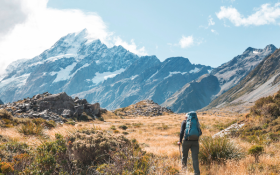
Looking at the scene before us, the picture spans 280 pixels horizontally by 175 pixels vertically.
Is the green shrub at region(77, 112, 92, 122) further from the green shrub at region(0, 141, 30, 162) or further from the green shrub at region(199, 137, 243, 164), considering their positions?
the green shrub at region(199, 137, 243, 164)

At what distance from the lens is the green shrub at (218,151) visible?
7594mm

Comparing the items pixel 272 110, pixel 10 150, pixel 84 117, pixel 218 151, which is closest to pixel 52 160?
pixel 10 150

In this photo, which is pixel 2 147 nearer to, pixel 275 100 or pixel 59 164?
pixel 59 164

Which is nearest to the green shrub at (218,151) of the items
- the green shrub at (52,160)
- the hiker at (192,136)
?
the hiker at (192,136)

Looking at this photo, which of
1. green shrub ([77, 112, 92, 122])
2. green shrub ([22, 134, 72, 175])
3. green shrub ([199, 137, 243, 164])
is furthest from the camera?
green shrub ([77, 112, 92, 122])

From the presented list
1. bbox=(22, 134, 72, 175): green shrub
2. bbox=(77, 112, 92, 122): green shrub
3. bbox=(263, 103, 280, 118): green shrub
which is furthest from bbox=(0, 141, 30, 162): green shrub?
bbox=(77, 112, 92, 122): green shrub

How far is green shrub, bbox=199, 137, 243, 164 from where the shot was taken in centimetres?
759

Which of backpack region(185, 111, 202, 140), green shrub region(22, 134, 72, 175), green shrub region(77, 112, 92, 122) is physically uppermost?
backpack region(185, 111, 202, 140)

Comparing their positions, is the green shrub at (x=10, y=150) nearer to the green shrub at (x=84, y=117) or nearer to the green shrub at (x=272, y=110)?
the green shrub at (x=272, y=110)

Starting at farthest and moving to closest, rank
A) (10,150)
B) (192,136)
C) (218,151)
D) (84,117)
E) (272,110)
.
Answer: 1. (84,117)
2. (272,110)
3. (218,151)
4. (192,136)
5. (10,150)

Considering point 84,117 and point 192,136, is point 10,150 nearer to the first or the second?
point 192,136

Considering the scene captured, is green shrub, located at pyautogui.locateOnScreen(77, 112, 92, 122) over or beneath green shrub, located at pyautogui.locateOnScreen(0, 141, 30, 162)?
beneath

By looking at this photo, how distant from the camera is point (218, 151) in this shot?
7711mm

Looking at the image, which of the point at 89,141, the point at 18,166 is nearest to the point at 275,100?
the point at 89,141
